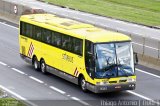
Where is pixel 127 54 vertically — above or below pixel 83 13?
above

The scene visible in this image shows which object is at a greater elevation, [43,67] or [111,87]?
[111,87]

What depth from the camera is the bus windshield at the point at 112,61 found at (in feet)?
79.4

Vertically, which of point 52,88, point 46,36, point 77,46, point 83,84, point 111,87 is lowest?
point 52,88

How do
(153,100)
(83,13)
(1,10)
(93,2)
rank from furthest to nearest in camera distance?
(93,2) < (83,13) < (1,10) < (153,100)

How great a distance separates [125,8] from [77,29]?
1272 inches

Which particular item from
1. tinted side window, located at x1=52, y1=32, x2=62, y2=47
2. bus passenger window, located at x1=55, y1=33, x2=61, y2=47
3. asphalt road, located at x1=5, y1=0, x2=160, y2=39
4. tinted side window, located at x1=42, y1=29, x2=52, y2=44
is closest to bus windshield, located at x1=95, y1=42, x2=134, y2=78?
tinted side window, located at x1=52, y1=32, x2=62, y2=47

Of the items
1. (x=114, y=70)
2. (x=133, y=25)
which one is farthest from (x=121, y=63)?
(x=133, y=25)

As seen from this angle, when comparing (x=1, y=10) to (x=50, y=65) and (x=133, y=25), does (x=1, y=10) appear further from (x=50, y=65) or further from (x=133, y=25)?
(x=50, y=65)

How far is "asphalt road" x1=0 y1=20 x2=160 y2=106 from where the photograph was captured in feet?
79.4

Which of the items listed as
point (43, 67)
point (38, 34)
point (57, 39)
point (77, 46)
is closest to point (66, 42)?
point (57, 39)

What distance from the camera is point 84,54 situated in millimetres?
25109

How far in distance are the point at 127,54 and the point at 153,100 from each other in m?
2.36

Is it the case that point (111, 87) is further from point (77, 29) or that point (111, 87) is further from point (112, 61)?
point (77, 29)

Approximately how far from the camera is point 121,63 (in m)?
24.4
